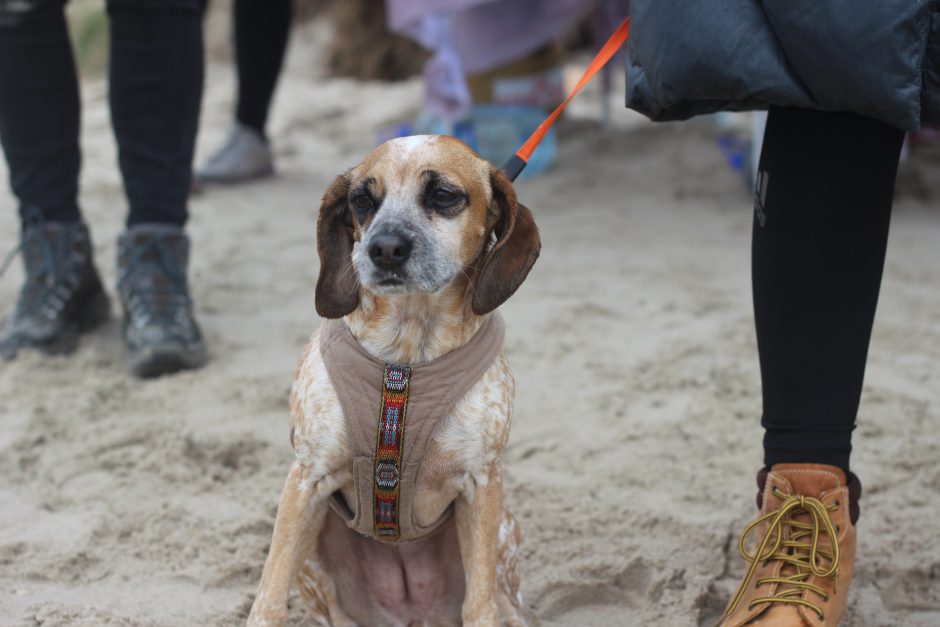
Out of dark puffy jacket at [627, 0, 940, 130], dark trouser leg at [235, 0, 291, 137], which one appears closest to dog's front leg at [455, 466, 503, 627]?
dark puffy jacket at [627, 0, 940, 130]

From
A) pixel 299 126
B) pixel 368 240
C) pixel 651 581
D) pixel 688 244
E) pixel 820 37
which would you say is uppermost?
pixel 820 37

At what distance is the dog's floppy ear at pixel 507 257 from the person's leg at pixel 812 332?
1.42 feet

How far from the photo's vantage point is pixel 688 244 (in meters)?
4.58

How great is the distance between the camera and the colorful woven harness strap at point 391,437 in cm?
183

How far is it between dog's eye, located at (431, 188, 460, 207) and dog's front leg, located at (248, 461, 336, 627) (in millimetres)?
522

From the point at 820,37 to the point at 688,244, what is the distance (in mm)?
2952

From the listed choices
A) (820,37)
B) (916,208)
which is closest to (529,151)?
(820,37)

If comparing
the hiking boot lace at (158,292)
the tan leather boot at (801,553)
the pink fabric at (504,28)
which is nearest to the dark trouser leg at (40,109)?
the hiking boot lace at (158,292)

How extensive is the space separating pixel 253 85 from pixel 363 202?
3792mm

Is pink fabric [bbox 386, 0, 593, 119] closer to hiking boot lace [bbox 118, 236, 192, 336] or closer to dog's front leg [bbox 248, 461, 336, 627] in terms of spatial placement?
hiking boot lace [bbox 118, 236, 192, 336]

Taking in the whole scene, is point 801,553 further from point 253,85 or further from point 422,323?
point 253,85

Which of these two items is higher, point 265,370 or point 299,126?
point 265,370

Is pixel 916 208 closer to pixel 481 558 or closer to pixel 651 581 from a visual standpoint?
pixel 651 581

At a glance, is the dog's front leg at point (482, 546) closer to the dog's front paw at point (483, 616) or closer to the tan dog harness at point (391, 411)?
the dog's front paw at point (483, 616)
